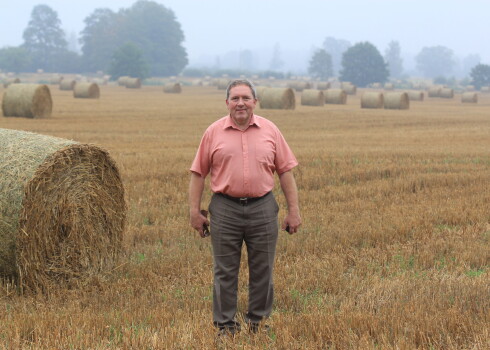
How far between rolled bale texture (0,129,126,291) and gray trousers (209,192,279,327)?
2.30 metres

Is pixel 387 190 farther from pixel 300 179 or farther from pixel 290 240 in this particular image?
pixel 290 240

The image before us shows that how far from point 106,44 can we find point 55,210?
145551mm

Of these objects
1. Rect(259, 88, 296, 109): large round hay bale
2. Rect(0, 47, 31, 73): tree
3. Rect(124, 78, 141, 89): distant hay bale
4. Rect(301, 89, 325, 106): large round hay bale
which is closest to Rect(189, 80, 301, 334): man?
Rect(259, 88, 296, 109): large round hay bale

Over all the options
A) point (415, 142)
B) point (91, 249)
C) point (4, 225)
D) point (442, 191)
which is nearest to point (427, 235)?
point (442, 191)

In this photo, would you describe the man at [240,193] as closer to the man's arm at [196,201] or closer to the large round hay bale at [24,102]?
the man's arm at [196,201]

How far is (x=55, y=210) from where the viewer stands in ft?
23.4

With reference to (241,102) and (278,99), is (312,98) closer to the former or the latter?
(278,99)

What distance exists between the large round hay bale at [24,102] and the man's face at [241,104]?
22.8 m

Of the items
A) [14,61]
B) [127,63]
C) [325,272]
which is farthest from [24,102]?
[14,61]

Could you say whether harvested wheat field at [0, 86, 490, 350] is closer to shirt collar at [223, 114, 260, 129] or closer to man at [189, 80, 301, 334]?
man at [189, 80, 301, 334]

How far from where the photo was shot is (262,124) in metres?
5.41

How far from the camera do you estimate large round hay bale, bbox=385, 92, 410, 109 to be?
41.7 m

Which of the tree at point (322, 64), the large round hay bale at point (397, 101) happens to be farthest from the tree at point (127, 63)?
the tree at point (322, 64)

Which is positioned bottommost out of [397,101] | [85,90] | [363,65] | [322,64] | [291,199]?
[397,101]
